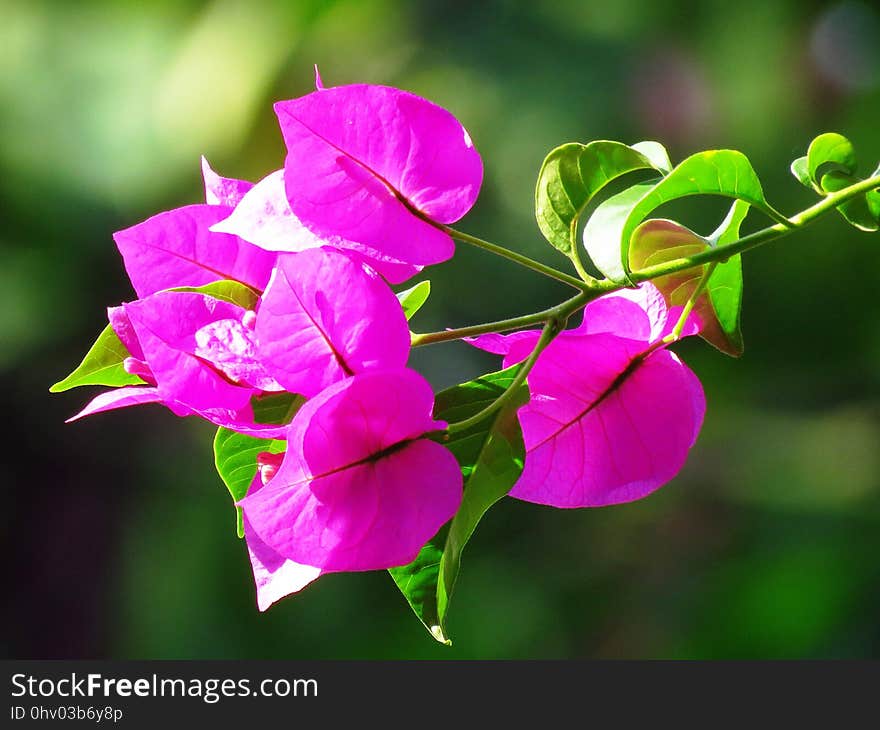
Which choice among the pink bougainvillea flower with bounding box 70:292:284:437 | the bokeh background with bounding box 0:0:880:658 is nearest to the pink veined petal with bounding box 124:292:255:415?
the pink bougainvillea flower with bounding box 70:292:284:437

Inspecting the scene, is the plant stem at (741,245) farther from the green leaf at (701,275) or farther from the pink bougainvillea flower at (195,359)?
the pink bougainvillea flower at (195,359)

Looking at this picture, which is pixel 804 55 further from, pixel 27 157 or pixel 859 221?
pixel 859 221

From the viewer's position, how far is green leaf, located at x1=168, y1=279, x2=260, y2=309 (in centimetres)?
39

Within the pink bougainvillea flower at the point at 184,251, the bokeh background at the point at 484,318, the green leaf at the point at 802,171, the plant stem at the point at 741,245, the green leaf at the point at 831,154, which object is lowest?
the bokeh background at the point at 484,318

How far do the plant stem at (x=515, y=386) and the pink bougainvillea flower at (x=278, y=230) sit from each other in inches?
2.0

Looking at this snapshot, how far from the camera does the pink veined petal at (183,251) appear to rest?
41 centimetres

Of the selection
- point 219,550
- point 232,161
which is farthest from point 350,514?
point 219,550

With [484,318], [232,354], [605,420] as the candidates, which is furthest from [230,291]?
[484,318]

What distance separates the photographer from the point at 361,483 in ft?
1.17

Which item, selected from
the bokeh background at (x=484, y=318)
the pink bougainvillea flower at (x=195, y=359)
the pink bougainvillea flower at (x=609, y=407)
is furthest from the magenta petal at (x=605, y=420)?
the bokeh background at (x=484, y=318)

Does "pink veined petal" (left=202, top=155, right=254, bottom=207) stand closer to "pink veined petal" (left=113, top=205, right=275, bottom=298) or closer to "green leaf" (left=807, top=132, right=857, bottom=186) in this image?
"pink veined petal" (left=113, top=205, right=275, bottom=298)

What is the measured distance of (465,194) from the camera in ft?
1.28

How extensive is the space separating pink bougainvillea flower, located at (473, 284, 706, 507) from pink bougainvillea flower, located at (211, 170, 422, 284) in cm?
6

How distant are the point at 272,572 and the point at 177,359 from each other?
81mm
